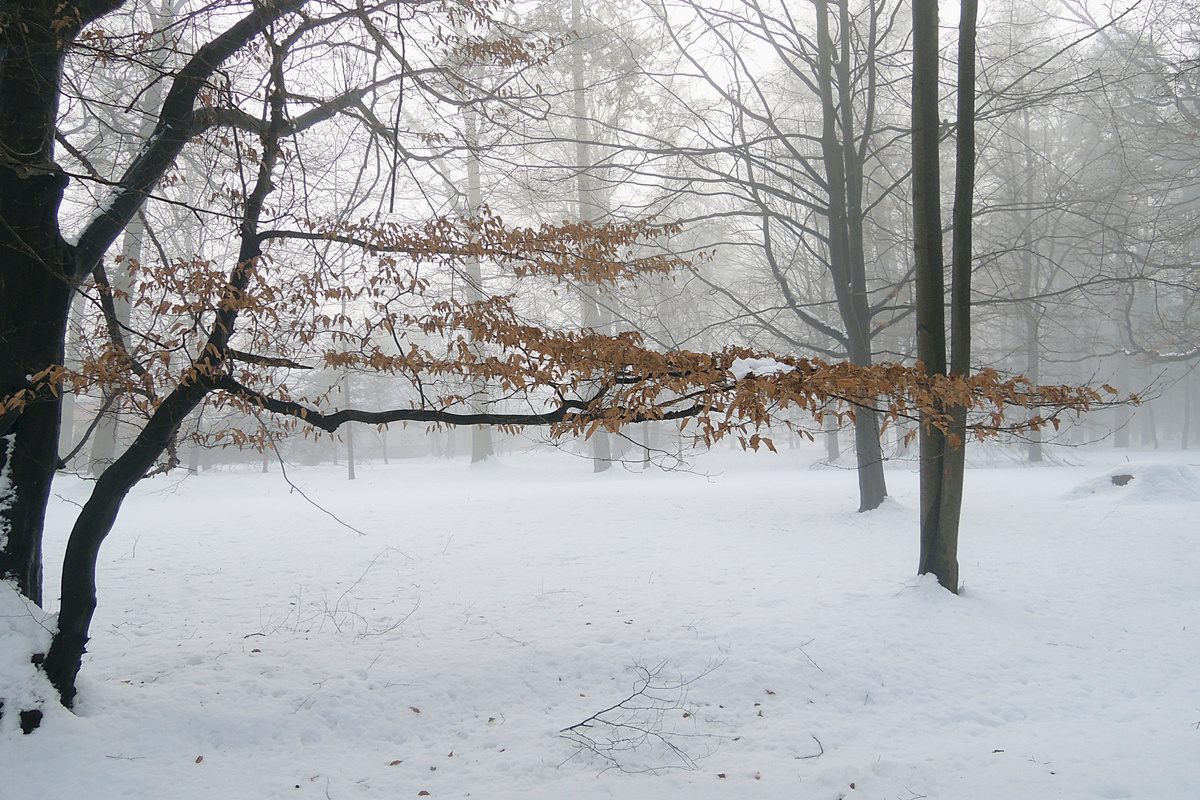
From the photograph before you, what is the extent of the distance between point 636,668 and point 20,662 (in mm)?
3672

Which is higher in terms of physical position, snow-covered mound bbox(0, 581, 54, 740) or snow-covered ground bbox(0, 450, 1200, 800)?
snow-covered mound bbox(0, 581, 54, 740)

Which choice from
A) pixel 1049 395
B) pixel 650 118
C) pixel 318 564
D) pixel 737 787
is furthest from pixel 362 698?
pixel 650 118

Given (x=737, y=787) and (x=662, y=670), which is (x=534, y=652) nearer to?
(x=662, y=670)

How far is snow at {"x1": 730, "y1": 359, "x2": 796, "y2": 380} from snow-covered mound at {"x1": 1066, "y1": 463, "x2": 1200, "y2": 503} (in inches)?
411

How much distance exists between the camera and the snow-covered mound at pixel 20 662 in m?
3.62

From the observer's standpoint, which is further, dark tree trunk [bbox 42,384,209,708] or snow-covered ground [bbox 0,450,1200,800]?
dark tree trunk [bbox 42,384,209,708]

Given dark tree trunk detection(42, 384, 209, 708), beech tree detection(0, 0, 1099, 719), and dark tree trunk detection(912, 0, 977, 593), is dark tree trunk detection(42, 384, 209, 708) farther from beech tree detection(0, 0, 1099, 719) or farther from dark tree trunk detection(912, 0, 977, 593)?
dark tree trunk detection(912, 0, 977, 593)

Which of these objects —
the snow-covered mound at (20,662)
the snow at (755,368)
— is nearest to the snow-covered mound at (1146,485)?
the snow at (755,368)

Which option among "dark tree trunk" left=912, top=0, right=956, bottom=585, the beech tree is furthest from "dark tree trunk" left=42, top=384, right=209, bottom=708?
"dark tree trunk" left=912, top=0, right=956, bottom=585

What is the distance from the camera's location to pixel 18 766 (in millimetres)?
3434

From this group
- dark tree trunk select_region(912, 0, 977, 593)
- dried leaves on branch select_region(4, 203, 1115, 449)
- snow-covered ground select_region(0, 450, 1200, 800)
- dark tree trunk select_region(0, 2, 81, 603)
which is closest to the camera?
dried leaves on branch select_region(4, 203, 1115, 449)

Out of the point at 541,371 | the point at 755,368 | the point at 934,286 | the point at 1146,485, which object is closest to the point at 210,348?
the point at 541,371

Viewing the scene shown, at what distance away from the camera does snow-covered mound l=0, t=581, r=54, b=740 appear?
3.62 m

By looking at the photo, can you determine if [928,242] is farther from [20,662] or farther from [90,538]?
[20,662]
